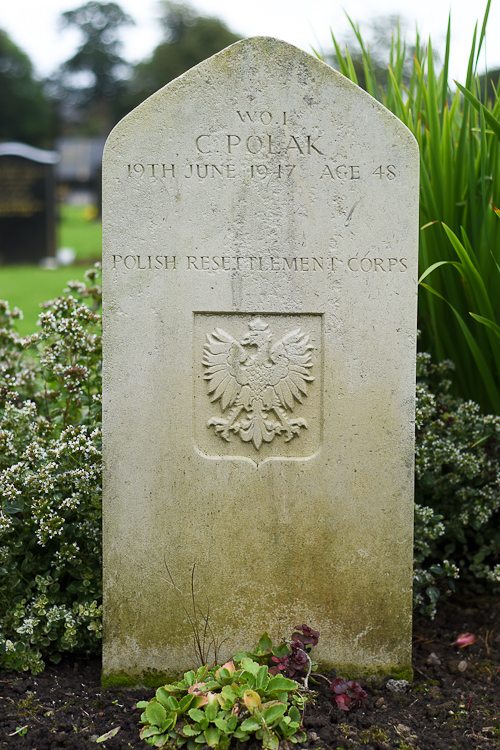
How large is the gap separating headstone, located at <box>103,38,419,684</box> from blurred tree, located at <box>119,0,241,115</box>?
150 feet

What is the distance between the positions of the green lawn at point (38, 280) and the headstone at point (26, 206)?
570mm

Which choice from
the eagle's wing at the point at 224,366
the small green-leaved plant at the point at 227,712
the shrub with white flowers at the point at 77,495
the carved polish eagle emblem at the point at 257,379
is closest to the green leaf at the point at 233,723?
the small green-leaved plant at the point at 227,712

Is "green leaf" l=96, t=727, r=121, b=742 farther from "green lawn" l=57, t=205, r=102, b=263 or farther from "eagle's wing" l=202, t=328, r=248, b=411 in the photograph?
"green lawn" l=57, t=205, r=102, b=263

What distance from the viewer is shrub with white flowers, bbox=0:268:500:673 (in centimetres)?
247

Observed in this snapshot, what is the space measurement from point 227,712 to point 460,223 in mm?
2238

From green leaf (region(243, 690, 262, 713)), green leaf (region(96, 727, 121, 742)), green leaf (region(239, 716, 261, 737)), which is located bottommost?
green leaf (region(96, 727, 121, 742))

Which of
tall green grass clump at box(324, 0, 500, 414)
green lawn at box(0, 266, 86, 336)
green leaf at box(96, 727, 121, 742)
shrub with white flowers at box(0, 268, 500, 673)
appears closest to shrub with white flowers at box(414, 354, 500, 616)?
shrub with white flowers at box(0, 268, 500, 673)

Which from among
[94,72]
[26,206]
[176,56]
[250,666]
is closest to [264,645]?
[250,666]

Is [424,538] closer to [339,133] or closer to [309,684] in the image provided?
[309,684]

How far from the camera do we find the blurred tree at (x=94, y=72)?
53.7 meters

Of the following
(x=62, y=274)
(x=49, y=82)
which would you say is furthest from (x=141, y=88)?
(x=62, y=274)

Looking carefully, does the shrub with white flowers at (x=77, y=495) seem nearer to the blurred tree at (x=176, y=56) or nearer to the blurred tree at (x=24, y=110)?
the blurred tree at (x=24, y=110)

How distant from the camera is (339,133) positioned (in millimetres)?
2236

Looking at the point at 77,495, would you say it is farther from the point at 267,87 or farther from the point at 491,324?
the point at 491,324
